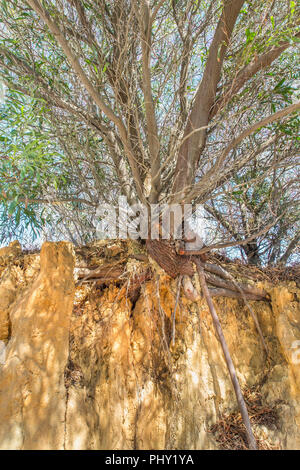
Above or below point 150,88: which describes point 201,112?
above

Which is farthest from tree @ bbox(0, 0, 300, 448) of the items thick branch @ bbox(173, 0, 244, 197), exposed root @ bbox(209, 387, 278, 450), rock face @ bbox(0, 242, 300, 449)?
rock face @ bbox(0, 242, 300, 449)

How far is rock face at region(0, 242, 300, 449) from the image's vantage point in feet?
10.8

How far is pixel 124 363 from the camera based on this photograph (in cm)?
415

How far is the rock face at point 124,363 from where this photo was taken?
3.29 meters

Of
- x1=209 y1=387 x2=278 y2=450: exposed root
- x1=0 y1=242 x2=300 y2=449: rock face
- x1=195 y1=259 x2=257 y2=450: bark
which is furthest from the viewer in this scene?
x1=209 y1=387 x2=278 y2=450: exposed root

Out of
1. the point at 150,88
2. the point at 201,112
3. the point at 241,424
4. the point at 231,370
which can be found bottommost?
the point at 241,424

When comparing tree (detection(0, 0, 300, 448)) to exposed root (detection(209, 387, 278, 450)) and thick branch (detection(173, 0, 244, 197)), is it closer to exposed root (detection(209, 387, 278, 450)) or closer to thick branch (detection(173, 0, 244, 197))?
thick branch (detection(173, 0, 244, 197))

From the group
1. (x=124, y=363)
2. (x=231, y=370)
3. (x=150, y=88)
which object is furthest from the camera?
(x=124, y=363)

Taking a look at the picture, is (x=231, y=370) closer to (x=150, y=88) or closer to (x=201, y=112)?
(x=201, y=112)

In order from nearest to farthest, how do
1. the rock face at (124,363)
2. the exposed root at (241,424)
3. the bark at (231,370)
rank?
the rock face at (124,363) < the bark at (231,370) < the exposed root at (241,424)

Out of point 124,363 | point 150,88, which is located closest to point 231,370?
point 124,363

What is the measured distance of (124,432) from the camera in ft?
12.5

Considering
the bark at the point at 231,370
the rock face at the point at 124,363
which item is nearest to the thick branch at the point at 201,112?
the bark at the point at 231,370

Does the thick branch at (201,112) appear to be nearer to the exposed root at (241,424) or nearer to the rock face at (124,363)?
the rock face at (124,363)
